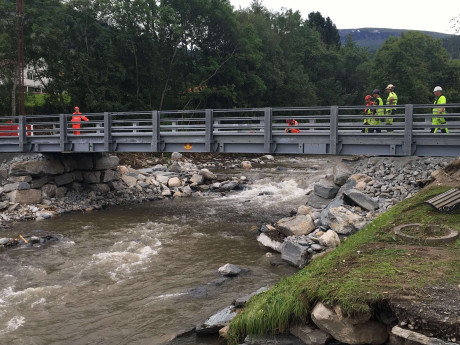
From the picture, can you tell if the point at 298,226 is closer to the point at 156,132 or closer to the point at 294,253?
the point at 294,253

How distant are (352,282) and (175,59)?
131ft

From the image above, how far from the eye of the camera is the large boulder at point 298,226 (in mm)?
13469

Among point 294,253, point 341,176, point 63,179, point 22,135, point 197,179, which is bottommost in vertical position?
point 294,253

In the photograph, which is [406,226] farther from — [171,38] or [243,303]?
[171,38]

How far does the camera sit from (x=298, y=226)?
13.6 m

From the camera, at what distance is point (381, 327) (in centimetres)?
592

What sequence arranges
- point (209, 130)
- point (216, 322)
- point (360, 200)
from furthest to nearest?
1. point (209, 130)
2. point (360, 200)
3. point (216, 322)

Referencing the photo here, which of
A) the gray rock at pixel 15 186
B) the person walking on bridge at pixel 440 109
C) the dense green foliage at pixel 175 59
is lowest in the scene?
the gray rock at pixel 15 186

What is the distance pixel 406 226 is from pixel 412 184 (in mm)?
6476

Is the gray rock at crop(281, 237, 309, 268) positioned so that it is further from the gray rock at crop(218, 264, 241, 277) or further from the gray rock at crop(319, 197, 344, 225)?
the gray rock at crop(319, 197, 344, 225)

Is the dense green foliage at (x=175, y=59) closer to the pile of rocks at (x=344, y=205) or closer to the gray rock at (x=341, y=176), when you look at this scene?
the gray rock at (x=341, y=176)

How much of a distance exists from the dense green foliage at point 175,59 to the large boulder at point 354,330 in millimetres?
31172

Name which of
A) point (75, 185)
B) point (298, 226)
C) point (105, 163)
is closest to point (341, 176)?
point (298, 226)

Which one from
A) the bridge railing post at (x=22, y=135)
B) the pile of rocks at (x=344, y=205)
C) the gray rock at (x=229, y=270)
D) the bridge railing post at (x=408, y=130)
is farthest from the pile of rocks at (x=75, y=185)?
the bridge railing post at (x=408, y=130)
